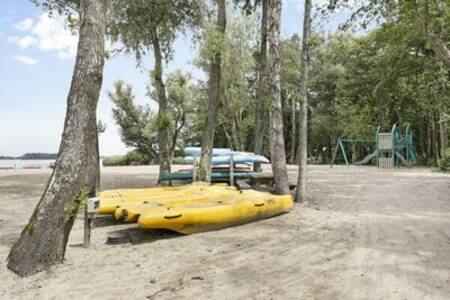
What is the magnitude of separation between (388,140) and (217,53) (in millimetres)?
13918

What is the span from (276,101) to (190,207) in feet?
11.7

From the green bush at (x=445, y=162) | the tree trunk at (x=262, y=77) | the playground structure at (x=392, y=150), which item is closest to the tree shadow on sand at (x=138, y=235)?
the tree trunk at (x=262, y=77)

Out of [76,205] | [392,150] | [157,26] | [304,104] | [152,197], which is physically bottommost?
[152,197]

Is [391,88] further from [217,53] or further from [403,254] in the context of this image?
[403,254]

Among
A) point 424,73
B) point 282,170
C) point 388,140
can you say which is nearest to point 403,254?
point 282,170

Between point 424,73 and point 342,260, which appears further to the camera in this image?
point 424,73

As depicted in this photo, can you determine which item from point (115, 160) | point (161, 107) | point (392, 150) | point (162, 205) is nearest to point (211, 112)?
point (161, 107)

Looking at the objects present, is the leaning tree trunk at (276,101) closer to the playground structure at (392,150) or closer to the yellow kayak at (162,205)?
the yellow kayak at (162,205)

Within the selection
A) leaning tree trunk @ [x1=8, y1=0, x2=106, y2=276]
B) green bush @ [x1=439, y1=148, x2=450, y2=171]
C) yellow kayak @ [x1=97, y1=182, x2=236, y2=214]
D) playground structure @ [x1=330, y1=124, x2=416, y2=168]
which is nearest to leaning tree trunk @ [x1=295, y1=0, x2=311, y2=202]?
yellow kayak @ [x1=97, y1=182, x2=236, y2=214]

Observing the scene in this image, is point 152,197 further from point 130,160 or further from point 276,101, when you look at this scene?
point 130,160

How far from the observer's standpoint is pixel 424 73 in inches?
706

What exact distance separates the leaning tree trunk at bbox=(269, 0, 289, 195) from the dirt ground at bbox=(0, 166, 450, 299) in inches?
68.9

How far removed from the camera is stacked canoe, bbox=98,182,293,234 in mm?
5320

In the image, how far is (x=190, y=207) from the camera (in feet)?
19.3
